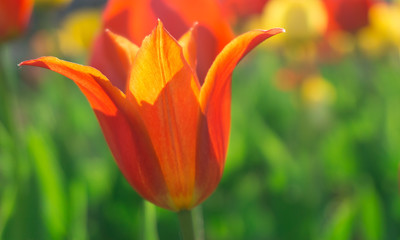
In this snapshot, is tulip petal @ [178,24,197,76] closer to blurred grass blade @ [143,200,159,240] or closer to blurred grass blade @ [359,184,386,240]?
blurred grass blade @ [143,200,159,240]

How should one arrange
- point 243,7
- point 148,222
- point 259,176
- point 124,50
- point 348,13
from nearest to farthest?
point 124,50, point 148,222, point 259,176, point 348,13, point 243,7

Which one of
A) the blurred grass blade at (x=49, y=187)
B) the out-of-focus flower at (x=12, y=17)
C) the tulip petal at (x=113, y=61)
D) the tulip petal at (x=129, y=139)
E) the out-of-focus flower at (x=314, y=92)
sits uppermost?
the out-of-focus flower at (x=12, y=17)

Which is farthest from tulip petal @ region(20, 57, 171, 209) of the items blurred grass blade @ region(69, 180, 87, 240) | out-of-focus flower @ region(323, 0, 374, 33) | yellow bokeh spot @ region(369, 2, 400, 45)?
yellow bokeh spot @ region(369, 2, 400, 45)

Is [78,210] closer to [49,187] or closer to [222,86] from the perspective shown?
[49,187]

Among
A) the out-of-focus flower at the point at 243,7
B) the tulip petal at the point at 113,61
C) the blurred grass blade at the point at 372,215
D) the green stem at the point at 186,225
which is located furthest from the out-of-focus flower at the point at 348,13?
the green stem at the point at 186,225

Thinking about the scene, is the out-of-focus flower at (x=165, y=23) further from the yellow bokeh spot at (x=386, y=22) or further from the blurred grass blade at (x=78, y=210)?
the yellow bokeh spot at (x=386, y=22)

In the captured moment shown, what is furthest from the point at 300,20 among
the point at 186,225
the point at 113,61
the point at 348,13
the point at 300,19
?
the point at 186,225
